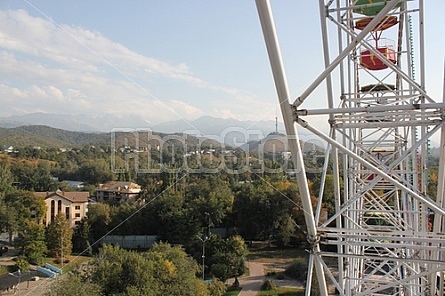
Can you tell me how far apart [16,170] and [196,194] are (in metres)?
13.7

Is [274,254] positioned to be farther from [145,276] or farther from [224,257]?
[145,276]

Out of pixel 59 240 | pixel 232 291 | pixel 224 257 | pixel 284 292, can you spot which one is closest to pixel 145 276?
pixel 232 291

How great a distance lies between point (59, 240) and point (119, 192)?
6482 mm

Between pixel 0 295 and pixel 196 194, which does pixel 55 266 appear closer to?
pixel 0 295

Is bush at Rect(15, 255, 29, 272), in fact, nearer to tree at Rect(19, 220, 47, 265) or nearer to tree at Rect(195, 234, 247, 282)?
tree at Rect(19, 220, 47, 265)

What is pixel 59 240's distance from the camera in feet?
48.7

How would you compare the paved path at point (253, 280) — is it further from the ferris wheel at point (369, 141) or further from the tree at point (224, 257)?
the ferris wheel at point (369, 141)

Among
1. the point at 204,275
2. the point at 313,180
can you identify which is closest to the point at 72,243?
the point at 204,275

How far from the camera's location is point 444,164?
2.62 metres

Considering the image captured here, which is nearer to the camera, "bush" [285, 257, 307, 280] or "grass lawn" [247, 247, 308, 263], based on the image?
"bush" [285, 257, 307, 280]

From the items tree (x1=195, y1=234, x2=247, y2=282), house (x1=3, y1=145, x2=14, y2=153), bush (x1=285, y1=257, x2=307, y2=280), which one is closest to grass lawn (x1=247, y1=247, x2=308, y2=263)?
bush (x1=285, y1=257, x2=307, y2=280)

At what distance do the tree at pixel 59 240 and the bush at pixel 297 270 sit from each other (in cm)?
833

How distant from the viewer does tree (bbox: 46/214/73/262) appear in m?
14.7

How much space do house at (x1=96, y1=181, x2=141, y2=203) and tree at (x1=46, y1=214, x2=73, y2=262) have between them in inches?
222
